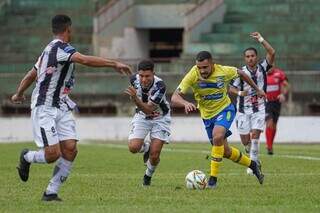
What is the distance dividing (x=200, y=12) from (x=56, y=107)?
2453cm

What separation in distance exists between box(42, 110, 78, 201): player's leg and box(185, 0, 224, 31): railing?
23.8 metres

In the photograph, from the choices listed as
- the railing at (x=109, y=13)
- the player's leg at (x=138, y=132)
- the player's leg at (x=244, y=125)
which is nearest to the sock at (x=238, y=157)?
the player's leg at (x=138, y=132)

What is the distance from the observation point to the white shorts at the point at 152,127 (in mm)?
16672

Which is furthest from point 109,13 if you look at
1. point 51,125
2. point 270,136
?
point 51,125

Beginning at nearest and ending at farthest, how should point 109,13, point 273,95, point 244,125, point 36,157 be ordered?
point 36,157 → point 244,125 → point 273,95 → point 109,13

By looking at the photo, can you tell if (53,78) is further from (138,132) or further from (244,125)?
(244,125)

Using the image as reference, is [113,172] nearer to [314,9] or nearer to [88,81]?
[88,81]

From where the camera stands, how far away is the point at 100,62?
41.1 ft

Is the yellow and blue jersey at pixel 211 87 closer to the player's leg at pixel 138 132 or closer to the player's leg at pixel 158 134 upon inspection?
the player's leg at pixel 158 134

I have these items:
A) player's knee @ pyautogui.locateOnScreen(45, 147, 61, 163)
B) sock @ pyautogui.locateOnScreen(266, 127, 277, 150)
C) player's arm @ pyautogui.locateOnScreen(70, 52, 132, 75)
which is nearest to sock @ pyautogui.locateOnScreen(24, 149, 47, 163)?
player's knee @ pyautogui.locateOnScreen(45, 147, 61, 163)

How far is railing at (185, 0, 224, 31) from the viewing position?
37.1 metres

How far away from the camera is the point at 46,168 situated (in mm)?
20500

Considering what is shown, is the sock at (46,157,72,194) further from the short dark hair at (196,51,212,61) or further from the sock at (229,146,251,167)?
the sock at (229,146,251,167)

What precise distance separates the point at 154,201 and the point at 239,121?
8054mm
